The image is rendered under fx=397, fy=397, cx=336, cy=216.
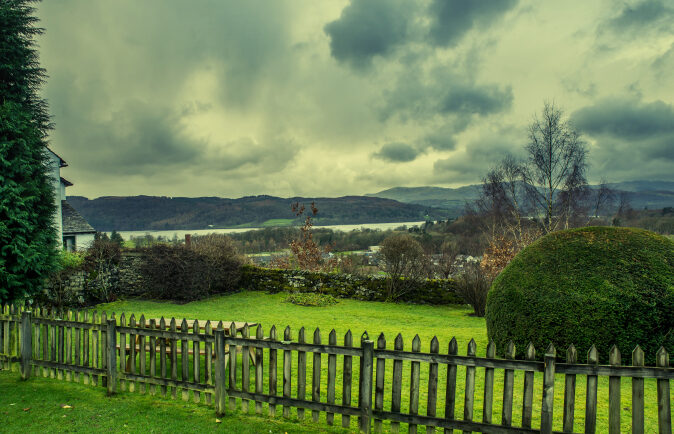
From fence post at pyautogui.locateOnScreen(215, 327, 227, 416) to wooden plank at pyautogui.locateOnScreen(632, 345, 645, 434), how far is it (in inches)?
173

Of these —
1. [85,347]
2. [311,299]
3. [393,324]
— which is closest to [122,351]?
[85,347]

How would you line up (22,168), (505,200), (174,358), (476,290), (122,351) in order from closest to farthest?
(174,358), (122,351), (22,168), (476,290), (505,200)

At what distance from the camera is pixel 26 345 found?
268 inches

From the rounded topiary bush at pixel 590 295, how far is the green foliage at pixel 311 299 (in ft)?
32.4

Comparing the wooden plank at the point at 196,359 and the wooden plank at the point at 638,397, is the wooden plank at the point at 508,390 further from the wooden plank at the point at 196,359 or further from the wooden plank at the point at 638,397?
the wooden plank at the point at 196,359

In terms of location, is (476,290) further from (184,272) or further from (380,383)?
(184,272)

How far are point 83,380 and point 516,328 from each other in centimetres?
780

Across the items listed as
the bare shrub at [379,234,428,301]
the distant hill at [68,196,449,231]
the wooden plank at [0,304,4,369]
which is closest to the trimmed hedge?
the bare shrub at [379,234,428,301]

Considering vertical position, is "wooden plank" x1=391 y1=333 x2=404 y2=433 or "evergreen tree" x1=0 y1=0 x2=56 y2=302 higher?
"evergreen tree" x1=0 y1=0 x2=56 y2=302

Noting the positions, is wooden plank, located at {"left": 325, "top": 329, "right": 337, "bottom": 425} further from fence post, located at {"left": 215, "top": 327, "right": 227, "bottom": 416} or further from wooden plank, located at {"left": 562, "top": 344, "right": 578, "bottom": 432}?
wooden plank, located at {"left": 562, "top": 344, "right": 578, "bottom": 432}

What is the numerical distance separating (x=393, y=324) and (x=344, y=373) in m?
8.87

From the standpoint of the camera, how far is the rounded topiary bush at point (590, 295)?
6.98 meters

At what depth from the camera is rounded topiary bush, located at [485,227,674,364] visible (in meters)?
6.98

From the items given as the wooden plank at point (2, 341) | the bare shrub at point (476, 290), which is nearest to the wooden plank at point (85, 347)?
the wooden plank at point (2, 341)
